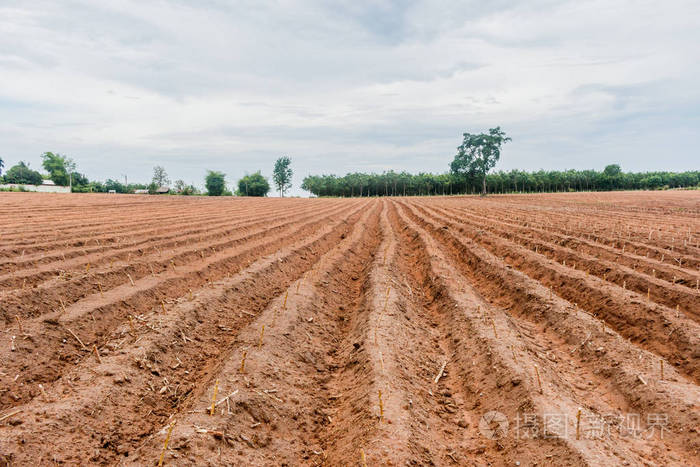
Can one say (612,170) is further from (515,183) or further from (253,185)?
(253,185)

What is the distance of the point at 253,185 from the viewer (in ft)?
285

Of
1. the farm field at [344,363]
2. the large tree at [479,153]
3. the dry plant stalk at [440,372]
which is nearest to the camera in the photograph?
the farm field at [344,363]

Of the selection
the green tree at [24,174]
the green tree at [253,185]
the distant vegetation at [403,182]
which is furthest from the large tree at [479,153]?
the green tree at [24,174]

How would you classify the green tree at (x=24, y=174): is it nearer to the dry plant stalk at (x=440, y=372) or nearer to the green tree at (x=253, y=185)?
the green tree at (x=253, y=185)

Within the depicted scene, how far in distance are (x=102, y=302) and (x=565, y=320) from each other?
6636mm

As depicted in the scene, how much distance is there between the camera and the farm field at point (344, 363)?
3188 mm

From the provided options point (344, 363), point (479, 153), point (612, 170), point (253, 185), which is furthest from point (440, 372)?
point (612, 170)

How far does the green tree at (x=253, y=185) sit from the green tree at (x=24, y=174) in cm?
4208

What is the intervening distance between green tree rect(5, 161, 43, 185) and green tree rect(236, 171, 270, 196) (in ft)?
138

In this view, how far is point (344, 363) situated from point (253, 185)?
85.2 m

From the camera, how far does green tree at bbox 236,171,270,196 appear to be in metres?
87.0

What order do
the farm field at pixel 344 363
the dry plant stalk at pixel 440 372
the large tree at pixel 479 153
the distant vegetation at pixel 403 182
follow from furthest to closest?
the distant vegetation at pixel 403 182
the large tree at pixel 479 153
the dry plant stalk at pixel 440 372
the farm field at pixel 344 363

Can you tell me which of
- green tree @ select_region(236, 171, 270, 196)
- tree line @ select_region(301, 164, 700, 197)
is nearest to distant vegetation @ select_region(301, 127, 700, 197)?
tree line @ select_region(301, 164, 700, 197)

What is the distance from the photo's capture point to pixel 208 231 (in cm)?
1375
